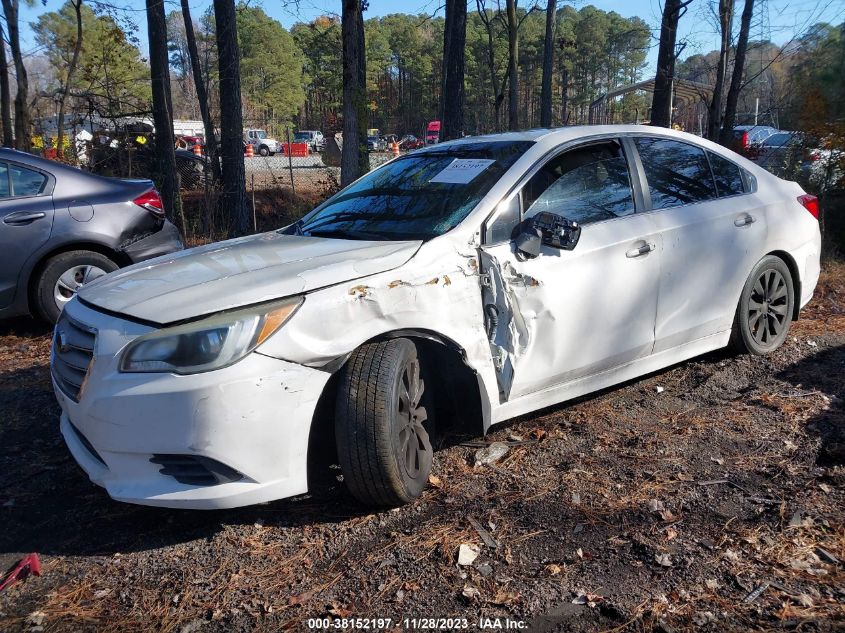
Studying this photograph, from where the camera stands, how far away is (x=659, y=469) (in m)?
3.46

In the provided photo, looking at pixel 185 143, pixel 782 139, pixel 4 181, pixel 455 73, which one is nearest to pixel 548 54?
pixel 185 143

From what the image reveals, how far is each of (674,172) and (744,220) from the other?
23.2 inches

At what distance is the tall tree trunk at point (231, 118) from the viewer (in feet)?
38.6

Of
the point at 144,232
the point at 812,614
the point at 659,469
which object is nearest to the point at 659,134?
the point at 659,469

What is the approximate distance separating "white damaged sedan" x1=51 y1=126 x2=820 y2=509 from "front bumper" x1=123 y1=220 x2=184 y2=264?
2724mm

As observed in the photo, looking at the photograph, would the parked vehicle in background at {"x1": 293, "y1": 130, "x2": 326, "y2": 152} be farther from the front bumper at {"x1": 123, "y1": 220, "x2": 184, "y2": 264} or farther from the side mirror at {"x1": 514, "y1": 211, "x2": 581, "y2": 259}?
the side mirror at {"x1": 514, "y1": 211, "x2": 581, "y2": 259}

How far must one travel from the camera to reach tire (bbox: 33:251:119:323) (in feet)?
19.6

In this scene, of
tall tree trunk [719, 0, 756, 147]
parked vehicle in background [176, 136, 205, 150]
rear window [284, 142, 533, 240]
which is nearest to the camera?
rear window [284, 142, 533, 240]

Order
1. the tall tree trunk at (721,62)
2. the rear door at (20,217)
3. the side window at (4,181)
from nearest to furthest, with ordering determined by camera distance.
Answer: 1. the rear door at (20,217)
2. the side window at (4,181)
3. the tall tree trunk at (721,62)

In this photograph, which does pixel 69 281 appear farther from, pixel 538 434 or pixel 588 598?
pixel 588 598

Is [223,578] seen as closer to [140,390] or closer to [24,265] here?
[140,390]

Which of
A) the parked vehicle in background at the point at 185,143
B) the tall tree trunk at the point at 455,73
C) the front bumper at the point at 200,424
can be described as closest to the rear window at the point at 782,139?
the tall tree trunk at the point at 455,73

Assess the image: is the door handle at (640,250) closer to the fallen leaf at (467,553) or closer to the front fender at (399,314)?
the front fender at (399,314)

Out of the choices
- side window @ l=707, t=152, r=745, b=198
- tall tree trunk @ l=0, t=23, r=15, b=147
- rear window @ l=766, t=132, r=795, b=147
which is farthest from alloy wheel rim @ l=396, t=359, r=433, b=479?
tall tree trunk @ l=0, t=23, r=15, b=147
